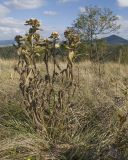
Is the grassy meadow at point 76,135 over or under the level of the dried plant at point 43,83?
under

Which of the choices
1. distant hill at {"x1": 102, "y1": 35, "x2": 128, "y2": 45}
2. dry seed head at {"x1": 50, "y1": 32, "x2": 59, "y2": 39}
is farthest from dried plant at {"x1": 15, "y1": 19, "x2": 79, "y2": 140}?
distant hill at {"x1": 102, "y1": 35, "x2": 128, "y2": 45}

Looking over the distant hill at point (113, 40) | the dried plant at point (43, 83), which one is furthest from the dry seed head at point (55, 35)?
the distant hill at point (113, 40)

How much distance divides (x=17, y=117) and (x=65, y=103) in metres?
0.63

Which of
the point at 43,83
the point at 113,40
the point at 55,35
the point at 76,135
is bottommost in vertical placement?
the point at 113,40

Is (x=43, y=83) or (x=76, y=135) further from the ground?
(x=43, y=83)

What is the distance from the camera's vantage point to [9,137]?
4160mm

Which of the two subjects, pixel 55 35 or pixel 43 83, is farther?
pixel 43 83

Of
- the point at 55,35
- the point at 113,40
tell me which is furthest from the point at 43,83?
the point at 113,40

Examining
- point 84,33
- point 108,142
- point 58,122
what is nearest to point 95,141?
point 108,142

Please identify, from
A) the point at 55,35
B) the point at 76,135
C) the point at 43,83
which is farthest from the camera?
the point at 43,83

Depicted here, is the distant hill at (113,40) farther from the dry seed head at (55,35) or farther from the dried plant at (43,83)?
the dry seed head at (55,35)

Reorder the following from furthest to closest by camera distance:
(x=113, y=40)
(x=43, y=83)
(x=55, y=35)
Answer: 1. (x=113, y=40)
2. (x=43, y=83)
3. (x=55, y=35)

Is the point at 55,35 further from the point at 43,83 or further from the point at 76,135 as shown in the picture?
the point at 76,135

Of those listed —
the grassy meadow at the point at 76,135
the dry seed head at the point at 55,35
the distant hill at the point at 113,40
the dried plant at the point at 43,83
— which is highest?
the dry seed head at the point at 55,35
